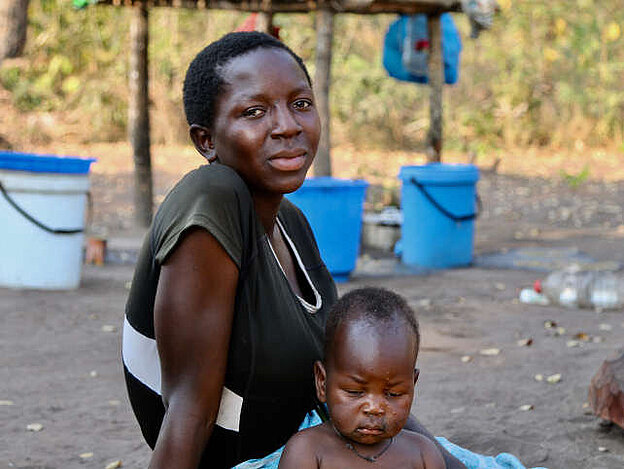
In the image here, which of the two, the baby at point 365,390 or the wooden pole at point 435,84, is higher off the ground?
the wooden pole at point 435,84

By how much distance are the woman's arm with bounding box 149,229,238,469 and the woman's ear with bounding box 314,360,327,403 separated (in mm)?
266

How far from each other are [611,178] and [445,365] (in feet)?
30.2

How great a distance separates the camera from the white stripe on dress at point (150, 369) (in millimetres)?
1816

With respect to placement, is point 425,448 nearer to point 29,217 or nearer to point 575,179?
point 29,217

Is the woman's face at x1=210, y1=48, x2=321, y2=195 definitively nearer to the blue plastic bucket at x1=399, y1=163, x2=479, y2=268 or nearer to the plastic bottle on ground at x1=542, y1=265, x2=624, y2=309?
the plastic bottle on ground at x1=542, y1=265, x2=624, y2=309

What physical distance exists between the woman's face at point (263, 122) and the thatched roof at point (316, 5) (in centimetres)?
528

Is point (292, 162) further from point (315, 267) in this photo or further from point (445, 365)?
point (445, 365)

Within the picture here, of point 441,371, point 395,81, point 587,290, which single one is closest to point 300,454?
point 441,371

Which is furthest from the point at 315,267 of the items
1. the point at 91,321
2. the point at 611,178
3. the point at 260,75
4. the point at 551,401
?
the point at 611,178

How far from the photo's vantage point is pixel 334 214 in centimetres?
615

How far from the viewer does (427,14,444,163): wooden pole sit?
7.68m

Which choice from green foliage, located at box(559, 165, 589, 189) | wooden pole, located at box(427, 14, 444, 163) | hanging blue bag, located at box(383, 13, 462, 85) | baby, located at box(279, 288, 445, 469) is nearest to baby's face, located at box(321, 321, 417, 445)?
baby, located at box(279, 288, 445, 469)

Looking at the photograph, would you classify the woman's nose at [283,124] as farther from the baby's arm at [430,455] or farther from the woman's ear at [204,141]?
the baby's arm at [430,455]

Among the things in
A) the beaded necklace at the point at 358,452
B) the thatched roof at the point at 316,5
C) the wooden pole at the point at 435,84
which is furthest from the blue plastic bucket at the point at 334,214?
the beaded necklace at the point at 358,452
